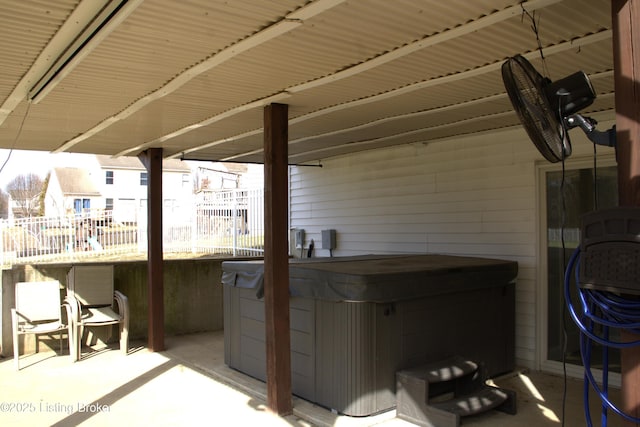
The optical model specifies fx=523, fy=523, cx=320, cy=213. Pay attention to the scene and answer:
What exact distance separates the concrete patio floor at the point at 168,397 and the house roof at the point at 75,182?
26.0 meters

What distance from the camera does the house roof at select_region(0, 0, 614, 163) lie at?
258 cm

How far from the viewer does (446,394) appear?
4.24 metres

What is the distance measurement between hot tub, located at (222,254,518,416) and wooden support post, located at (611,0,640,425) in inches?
88.1

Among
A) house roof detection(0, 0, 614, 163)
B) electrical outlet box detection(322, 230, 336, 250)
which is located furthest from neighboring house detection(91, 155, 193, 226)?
house roof detection(0, 0, 614, 163)

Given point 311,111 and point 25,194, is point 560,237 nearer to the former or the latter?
point 311,111

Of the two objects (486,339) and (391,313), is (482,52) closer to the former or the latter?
(391,313)

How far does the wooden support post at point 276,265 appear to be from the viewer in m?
4.27

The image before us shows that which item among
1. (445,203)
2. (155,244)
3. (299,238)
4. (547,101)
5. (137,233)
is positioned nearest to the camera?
(547,101)

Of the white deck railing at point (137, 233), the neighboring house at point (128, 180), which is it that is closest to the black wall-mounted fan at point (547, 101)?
the white deck railing at point (137, 233)

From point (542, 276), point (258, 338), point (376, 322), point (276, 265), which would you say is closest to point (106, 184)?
point (258, 338)

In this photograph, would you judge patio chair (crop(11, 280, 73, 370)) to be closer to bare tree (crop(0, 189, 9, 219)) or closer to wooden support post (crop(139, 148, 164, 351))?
wooden support post (crop(139, 148, 164, 351))

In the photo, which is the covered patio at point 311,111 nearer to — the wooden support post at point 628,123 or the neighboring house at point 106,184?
the wooden support post at point 628,123

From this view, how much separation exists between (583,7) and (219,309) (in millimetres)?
6641

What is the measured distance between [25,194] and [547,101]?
4001 cm
